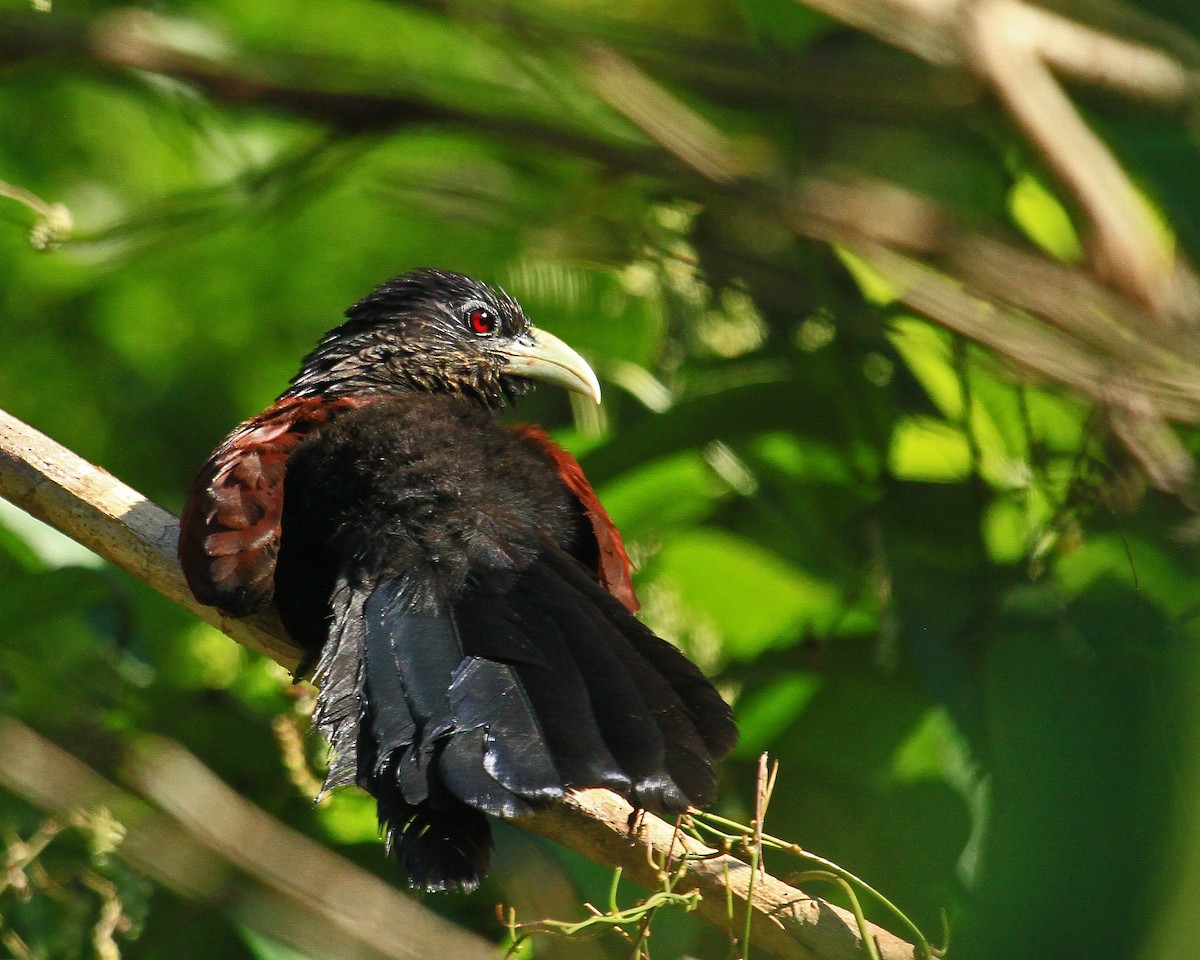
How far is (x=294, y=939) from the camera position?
1.33 m

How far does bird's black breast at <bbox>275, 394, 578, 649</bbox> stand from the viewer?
242 cm

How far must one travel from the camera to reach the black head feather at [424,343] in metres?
3.32

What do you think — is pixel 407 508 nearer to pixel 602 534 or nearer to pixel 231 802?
pixel 602 534

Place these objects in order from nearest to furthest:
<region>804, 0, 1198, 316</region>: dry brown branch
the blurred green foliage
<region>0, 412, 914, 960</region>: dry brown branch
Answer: <region>0, 412, 914, 960</region>: dry brown branch, the blurred green foliage, <region>804, 0, 1198, 316</region>: dry brown branch

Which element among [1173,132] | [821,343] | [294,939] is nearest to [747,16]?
[821,343]

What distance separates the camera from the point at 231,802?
1.44 metres

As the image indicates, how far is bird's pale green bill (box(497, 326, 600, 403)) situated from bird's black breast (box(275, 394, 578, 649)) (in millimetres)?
642

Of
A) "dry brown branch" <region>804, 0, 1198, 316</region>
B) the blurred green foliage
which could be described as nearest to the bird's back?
the blurred green foliage

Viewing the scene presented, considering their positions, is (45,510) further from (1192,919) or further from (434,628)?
(1192,919)

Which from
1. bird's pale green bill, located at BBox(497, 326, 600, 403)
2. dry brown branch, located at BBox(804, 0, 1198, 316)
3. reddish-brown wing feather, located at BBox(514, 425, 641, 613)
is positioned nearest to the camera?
dry brown branch, located at BBox(804, 0, 1198, 316)

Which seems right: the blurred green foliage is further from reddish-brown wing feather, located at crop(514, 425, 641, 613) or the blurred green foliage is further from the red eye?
reddish-brown wing feather, located at crop(514, 425, 641, 613)

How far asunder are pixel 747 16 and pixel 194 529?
85.4 inches

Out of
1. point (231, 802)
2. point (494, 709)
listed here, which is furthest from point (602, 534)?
point (231, 802)

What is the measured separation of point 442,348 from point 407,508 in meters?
0.99
